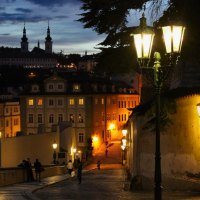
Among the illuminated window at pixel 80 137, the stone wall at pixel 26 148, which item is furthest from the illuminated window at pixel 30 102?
the stone wall at pixel 26 148

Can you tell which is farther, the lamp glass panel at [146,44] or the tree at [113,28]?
the tree at [113,28]

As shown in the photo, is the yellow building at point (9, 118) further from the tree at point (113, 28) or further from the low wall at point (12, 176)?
the tree at point (113, 28)

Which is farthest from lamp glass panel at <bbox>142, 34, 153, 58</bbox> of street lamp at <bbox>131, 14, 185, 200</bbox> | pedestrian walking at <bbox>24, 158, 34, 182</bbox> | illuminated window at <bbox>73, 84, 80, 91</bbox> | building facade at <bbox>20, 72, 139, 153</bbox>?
illuminated window at <bbox>73, 84, 80, 91</bbox>

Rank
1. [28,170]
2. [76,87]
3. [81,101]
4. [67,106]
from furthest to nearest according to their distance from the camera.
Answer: [67,106] < [76,87] < [81,101] < [28,170]

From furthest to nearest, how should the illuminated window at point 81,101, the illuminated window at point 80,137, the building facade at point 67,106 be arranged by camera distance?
the illuminated window at point 81,101 < the building facade at point 67,106 < the illuminated window at point 80,137

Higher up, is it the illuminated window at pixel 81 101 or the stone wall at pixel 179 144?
the illuminated window at pixel 81 101

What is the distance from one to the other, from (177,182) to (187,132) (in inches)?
68.8

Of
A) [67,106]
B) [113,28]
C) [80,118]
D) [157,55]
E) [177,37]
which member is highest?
[67,106]

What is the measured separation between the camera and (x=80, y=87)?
9181cm

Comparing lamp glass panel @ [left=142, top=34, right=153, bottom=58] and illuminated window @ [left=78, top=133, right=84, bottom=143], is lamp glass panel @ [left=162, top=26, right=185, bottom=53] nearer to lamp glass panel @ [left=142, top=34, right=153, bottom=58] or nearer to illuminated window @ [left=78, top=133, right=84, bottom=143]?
lamp glass panel @ [left=142, top=34, right=153, bottom=58]

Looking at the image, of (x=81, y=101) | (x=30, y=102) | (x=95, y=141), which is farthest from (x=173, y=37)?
(x=30, y=102)

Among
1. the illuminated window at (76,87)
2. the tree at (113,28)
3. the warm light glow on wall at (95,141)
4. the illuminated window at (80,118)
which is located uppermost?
the illuminated window at (76,87)

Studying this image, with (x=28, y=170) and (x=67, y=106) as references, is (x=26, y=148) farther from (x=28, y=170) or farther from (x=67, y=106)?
(x=67, y=106)

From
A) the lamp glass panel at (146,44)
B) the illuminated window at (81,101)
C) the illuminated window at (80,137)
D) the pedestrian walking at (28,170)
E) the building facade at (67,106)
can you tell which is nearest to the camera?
the lamp glass panel at (146,44)
